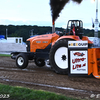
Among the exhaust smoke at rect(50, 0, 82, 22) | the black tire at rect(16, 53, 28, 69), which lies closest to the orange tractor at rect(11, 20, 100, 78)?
the black tire at rect(16, 53, 28, 69)

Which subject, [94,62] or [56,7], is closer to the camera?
[94,62]

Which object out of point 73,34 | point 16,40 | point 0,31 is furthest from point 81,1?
point 0,31

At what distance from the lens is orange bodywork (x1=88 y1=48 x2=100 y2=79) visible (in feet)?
19.8

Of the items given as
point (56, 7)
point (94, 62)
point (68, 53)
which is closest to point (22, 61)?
point (56, 7)

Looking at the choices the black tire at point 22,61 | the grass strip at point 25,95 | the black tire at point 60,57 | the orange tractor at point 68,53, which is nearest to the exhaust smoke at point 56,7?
the orange tractor at point 68,53

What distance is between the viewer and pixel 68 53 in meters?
6.15

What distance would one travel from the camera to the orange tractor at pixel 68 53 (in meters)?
6.10

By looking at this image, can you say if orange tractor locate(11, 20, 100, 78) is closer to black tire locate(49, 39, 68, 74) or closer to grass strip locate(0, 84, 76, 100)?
black tire locate(49, 39, 68, 74)

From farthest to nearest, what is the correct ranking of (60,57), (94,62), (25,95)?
(60,57) < (94,62) < (25,95)

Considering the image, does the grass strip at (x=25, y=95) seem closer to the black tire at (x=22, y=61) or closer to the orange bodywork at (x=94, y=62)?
the orange bodywork at (x=94, y=62)

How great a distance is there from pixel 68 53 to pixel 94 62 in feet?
3.06

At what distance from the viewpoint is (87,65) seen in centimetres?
609

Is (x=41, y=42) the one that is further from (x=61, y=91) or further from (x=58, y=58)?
(x=61, y=91)

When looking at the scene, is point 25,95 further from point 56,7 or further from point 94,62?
point 56,7
